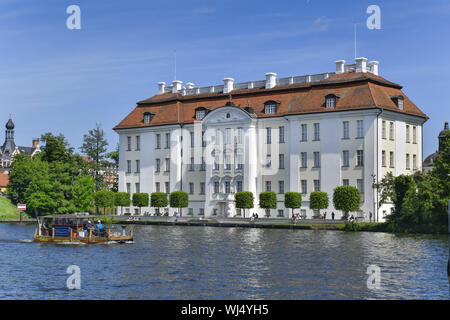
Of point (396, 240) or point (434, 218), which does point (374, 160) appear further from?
point (396, 240)

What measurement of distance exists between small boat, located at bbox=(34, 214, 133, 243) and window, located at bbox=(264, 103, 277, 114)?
152 ft

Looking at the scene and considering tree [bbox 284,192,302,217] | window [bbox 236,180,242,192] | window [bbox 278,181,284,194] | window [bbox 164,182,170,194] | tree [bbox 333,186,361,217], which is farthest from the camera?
window [bbox 164,182,170,194]

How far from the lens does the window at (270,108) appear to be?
104438mm

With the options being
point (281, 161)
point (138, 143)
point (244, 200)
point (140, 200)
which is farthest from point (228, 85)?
point (140, 200)

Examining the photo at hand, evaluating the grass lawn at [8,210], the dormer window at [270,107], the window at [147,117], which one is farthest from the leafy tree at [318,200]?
the grass lawn at [8,210]

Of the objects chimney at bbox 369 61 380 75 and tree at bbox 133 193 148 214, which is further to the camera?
tree at bbox 133 193 148 214

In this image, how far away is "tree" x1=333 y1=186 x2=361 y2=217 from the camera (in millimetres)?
86438

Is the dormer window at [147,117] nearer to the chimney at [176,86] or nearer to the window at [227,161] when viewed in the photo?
the chimney at [176,86]

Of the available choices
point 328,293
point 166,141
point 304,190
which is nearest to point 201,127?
point 166,141

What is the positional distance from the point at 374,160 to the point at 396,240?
30105 mm

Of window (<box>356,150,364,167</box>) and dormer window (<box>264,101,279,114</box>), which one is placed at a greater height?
dormer window (<box>264,101,279,114</box>)

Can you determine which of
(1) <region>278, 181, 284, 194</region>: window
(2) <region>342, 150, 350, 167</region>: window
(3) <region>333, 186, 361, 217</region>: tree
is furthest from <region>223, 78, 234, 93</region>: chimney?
(3) <region>333, 186, 361, 217</region>: tree

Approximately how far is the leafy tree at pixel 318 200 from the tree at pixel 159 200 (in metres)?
28.5

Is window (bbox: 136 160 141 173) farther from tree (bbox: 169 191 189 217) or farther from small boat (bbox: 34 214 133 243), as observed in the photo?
small boat (bbox: 34 214 133 243)
